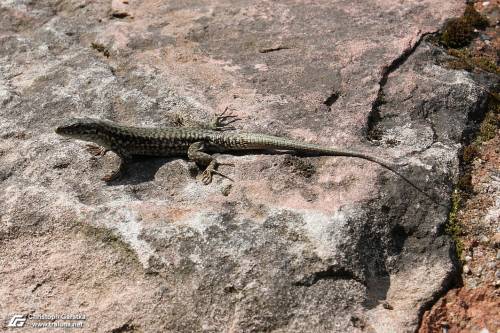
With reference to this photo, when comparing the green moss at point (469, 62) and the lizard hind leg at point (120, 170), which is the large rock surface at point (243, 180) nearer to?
the lizard hind leg at point (120, 170)

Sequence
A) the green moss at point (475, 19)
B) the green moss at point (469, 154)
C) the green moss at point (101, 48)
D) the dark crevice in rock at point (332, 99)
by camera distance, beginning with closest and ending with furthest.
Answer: the green moss at point (469, 154)
the dark crevice in rock at point (332, 99)
the green moss at point (101, 48)
the green moss at point (475, 19)

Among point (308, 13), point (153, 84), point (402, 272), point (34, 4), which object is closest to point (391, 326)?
point (402, 272)

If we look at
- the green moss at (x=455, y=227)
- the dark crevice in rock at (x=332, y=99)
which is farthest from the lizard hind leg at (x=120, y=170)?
the green moss at (x=455, y=227)

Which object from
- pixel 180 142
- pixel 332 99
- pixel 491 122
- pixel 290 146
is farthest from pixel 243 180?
pixel 491 122

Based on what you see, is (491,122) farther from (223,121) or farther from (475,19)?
(223,121)

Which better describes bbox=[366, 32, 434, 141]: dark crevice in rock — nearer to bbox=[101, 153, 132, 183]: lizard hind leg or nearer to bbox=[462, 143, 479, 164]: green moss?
bbox=[462, 143, 479, 164]: green moss
